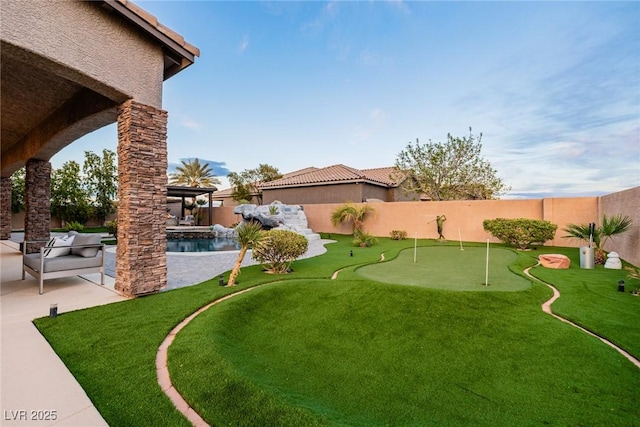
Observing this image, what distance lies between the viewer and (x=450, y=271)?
8.06m

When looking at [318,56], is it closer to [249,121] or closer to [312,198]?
[249,121]

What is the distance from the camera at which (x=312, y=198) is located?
24406 mm

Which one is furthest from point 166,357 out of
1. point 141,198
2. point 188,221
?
point 188,221

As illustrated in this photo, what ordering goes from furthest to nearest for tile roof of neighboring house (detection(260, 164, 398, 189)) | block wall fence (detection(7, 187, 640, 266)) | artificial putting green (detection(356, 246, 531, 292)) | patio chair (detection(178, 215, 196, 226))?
patio chair (detection(178, 215, 196, 226))
tile roof of neighboring house (detection(260, 164, 398, 189))
block wall fence (detection(7, 187, 640, 266))
artificial putting green (detection(356, 246, 531, 292))

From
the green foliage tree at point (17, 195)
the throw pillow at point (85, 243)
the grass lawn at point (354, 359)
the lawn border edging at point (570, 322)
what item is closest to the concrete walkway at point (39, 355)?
the grass lawn at point (354, 359)

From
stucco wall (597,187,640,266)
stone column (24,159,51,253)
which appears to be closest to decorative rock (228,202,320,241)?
stone column (24,159,51,253)

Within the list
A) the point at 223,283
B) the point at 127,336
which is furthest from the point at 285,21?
the point at 127,336

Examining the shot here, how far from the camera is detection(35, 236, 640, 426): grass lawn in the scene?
9.91ft

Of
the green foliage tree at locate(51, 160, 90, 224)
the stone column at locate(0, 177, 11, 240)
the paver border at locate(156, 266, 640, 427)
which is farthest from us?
the green foliage tree at locate(51, 160, 90, 224)

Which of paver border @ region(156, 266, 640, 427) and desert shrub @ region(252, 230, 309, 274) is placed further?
desert shrub @ region(252, 230, 309, 274)

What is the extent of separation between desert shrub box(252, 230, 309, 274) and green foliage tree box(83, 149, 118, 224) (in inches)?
1049

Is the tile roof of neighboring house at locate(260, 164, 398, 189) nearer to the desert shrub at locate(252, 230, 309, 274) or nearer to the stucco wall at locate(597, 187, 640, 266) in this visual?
the stucco wall at locate(597, 187, 640, 266)

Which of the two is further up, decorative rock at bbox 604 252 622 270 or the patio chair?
the patio chair

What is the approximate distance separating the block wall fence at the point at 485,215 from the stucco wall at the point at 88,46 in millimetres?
13163
